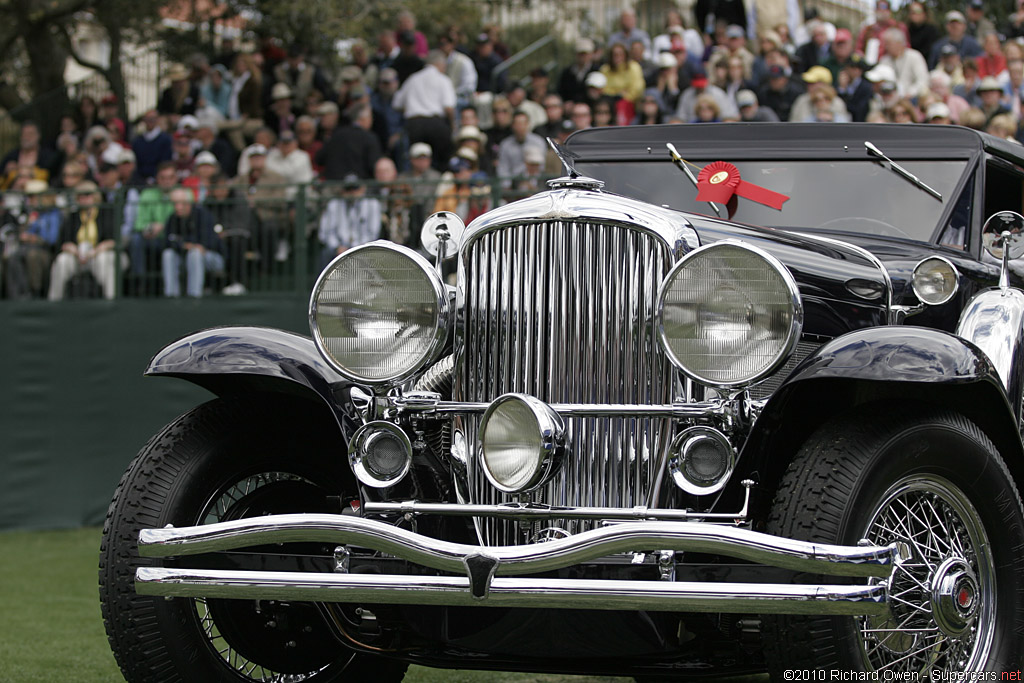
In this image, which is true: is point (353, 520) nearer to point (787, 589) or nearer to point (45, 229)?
point (787, 589)

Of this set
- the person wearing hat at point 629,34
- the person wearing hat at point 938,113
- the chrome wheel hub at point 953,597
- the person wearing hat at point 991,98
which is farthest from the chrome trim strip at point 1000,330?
the person wearing hat at point 629,34

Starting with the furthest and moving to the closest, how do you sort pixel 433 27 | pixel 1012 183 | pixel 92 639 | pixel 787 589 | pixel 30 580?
pixel 433 27 → pixel 30 580 → pixel 92 639 → pixel 1012 183 → pixel 787 589

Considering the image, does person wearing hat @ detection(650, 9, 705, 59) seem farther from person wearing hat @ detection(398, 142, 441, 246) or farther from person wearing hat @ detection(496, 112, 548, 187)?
person wearing hat @ detection(398, 142, 441, 246)

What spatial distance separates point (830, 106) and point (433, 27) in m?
10.5

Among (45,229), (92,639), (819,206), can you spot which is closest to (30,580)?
(92,639)

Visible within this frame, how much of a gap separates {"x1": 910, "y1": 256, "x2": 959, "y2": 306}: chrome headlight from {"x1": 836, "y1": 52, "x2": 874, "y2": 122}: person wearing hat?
6.65 m

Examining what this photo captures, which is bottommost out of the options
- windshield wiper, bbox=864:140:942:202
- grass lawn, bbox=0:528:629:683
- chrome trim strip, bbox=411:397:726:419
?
grass lawn, bbox=0:528:629:683

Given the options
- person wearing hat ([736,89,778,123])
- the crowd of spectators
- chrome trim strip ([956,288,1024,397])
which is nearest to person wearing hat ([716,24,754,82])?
the crowd of spectators

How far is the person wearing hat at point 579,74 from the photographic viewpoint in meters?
12.5

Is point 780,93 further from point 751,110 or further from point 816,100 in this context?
point 816,100

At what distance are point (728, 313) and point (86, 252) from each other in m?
7.94

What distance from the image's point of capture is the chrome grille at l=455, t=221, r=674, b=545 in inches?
139

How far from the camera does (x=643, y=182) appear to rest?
5098mm

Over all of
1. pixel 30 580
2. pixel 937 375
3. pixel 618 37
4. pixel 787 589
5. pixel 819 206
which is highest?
pixel 618 37
